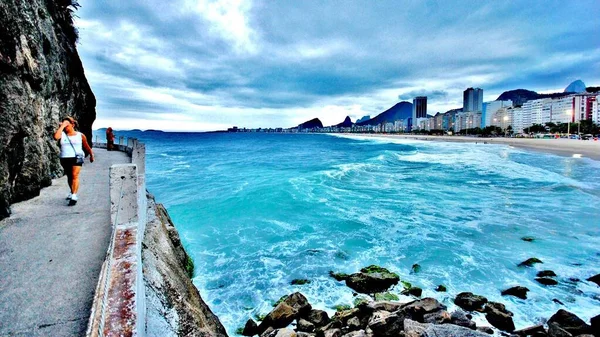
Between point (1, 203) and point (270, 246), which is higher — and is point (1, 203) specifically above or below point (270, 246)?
above

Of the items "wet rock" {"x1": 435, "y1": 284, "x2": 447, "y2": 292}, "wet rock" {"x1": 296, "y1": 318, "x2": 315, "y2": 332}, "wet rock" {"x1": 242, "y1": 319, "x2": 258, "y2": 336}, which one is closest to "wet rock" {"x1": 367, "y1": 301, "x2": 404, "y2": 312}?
"wet rock" {"x1": 296, "y1": 318, "x2": 315, "y2": 332}

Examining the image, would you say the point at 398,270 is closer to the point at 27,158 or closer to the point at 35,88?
the point at 27,158

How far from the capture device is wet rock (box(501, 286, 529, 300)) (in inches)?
294

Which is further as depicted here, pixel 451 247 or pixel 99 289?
pixel 451 247

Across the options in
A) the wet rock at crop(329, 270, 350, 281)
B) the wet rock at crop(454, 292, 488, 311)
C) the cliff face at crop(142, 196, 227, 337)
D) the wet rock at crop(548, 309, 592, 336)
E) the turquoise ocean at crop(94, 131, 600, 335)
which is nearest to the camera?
the cliff face at crop(142, 196, 227, 337)

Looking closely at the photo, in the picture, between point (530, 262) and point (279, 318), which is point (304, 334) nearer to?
point (279, 318)

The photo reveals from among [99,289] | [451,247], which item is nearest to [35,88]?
[99,289]

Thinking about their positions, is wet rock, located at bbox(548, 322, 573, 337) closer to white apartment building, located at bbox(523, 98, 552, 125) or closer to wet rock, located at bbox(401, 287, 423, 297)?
wet rock, located at bbox(401, 287, 423, 297)

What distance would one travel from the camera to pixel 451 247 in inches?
423

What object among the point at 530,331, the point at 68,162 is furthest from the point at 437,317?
the point at 68,162

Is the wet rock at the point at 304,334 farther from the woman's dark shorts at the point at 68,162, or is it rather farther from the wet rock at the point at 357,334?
the woman's dark shorts at the point at 68,162

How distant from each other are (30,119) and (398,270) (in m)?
11.0

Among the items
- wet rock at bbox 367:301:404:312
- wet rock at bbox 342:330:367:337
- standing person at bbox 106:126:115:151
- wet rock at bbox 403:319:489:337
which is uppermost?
standing person at bbox 106:126:115:151

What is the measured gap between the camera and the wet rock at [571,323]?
5.61 m
